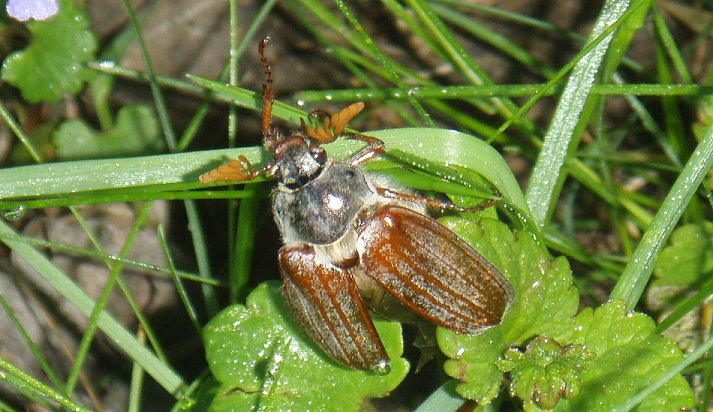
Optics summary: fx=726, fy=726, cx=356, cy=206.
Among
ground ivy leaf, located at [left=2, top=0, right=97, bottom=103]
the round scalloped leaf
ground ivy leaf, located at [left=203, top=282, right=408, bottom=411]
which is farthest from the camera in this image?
ground ivy leaf, located at [left=2, top=0, right=97, bottom=103]

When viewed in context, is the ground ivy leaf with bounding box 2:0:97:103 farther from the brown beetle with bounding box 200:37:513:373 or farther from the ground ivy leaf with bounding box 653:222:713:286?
the ground ivy leaf with bounding box 653:222:713:286

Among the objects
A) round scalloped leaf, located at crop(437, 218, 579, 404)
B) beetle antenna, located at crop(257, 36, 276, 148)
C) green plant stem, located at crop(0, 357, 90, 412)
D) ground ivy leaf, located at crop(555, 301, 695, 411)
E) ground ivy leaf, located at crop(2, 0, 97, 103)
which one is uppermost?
ground ivy leaf, located at crop(2, 0, 97, 103)

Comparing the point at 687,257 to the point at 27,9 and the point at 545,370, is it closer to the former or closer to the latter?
the point at 545,370

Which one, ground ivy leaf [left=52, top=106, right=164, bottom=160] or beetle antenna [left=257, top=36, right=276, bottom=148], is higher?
ground ivy leaf [left=52, top=106, right=164, bottom=160]

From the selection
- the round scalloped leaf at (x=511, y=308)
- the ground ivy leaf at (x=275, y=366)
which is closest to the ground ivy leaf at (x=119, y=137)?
the ground ivy leaf at (x=275, y=366)

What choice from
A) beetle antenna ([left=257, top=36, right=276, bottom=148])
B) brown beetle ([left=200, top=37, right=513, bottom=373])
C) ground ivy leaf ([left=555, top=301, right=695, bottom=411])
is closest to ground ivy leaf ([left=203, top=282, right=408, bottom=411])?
brown beetle ([left=200, top=37, right=513, bottom=373])

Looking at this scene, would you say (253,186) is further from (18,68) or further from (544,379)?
(18,68)

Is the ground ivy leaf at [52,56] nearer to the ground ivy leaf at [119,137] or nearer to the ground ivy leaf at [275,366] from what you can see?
the ground ivy leaf at [119,137]
